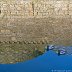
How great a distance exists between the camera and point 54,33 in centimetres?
1405

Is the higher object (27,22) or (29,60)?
(27,22)

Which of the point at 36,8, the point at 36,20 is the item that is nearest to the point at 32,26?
the point at 36,20

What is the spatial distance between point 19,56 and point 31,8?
1.19 m

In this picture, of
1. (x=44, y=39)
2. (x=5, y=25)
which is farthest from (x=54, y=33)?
(x=5, y=25)

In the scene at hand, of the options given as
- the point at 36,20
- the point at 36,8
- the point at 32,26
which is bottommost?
the point at 32,26

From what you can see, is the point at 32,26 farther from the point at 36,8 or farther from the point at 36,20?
the point at 36,8

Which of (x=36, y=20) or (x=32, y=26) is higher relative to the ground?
(x=36, y=20)

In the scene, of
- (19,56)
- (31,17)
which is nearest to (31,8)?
(31,17)

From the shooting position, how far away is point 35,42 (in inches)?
553

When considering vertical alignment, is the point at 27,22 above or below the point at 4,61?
above

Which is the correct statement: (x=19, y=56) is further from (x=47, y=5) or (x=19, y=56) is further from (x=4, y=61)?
(x=47, y=5)

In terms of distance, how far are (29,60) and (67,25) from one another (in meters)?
1.30

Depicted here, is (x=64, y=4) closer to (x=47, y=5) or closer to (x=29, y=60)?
(x=47, y=5)

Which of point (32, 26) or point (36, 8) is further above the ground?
point (36, 8)
